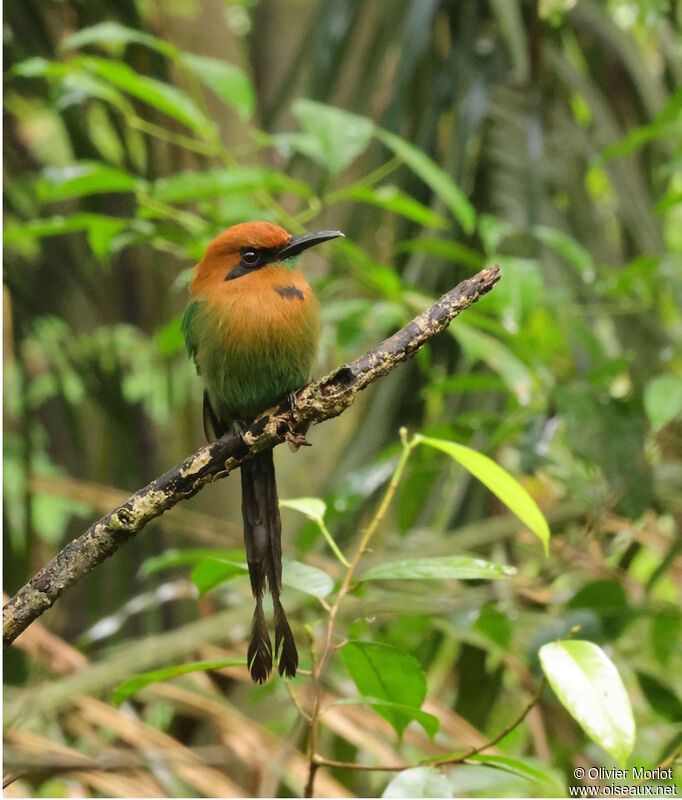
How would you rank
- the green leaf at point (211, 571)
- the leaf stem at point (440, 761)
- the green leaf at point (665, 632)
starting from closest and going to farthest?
the leaf stem at point (440, 761) < the green leaf at point (211, 571) < the green leaf at point (665, 632)

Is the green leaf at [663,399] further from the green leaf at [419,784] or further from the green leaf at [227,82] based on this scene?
the green leaf at [227,82]

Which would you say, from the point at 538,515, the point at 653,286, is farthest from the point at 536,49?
the point at 538,515

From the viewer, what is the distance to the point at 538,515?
1190 millimetres

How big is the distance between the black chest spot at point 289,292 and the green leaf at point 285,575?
0.54m

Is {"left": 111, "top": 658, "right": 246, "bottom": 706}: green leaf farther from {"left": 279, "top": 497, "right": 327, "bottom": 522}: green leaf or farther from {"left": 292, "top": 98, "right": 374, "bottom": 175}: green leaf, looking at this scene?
{"left": 292, "top": 98, "right": 374, "bottom": 175}: green leaf

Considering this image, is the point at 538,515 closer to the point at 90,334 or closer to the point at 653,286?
the point at 653,286

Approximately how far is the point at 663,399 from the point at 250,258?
82 cm

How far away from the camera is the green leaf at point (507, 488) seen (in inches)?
46.8

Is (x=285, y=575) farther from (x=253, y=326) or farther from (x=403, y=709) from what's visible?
(x=253, y=326)

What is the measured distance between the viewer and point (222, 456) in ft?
4.25

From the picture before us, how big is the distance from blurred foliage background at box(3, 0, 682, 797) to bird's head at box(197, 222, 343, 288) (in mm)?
146

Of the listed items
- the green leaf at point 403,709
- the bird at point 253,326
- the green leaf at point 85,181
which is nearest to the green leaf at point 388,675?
the green leaf at point 403,709

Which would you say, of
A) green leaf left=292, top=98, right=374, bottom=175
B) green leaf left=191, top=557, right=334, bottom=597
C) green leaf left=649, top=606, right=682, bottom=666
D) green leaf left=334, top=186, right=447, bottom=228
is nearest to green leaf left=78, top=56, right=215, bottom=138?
green leaf left=292, top=98, right=374, bottom=175

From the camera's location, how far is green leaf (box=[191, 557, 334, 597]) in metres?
1.26
